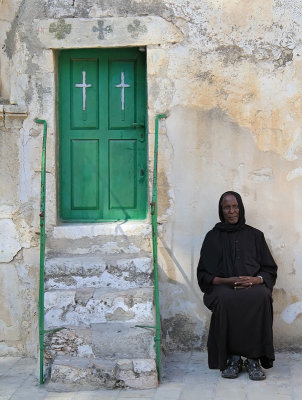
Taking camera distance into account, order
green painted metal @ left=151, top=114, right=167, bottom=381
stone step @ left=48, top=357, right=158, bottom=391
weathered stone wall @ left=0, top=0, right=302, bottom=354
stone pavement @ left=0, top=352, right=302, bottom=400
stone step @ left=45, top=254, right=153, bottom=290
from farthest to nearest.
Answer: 1. weathered stone wall @ left=0, top=0, right=302, bottom=354
2. stone step @ left=45, top=254, right=153, bottom=290
3. green painted metal @ left=151, top=114, right=167, bottom=381
4. stone step @ left=48, top=357, right=158, bottom=391
5. stone pavement @ left=0, top=352, right=302, bottom=400

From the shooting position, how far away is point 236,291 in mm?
5348

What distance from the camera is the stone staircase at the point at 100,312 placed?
199 inches

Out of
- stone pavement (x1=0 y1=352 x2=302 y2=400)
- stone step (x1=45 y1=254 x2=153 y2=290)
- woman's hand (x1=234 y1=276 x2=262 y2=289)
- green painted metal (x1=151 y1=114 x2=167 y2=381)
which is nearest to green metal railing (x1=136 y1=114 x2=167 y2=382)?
green painted metal (x1=151 y1=114 x2=167 y2=381)

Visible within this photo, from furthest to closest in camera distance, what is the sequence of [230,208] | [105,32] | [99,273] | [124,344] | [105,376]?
1. [105,32]
2. [99,273]
3. [230,208]
4. [124,344]
5. [105,376]

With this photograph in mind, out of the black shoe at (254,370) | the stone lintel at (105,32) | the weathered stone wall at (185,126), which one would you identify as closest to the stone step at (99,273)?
the weathered stone wall at (185,126)

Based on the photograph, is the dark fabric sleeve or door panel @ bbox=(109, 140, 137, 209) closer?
the dark fabric sleeve

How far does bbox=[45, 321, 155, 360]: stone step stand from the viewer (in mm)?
5203

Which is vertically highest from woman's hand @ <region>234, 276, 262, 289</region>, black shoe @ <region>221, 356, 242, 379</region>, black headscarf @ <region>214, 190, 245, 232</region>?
black headscarf @ <region>214, 190, 245, 232</region>

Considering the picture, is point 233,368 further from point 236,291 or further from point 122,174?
point 122,174

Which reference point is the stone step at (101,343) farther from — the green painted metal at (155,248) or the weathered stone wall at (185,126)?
the weathered stone wall at (185,126)

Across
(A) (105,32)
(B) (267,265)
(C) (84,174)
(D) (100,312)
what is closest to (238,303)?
(B) (267,265)

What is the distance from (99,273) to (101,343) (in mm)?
675

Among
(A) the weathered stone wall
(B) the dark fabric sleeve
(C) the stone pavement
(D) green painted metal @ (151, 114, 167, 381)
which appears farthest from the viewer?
(A) the weathered stone wall

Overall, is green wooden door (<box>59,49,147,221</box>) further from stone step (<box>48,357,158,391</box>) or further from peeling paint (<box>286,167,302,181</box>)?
stone step (<box>48,357,158,391</box>)
